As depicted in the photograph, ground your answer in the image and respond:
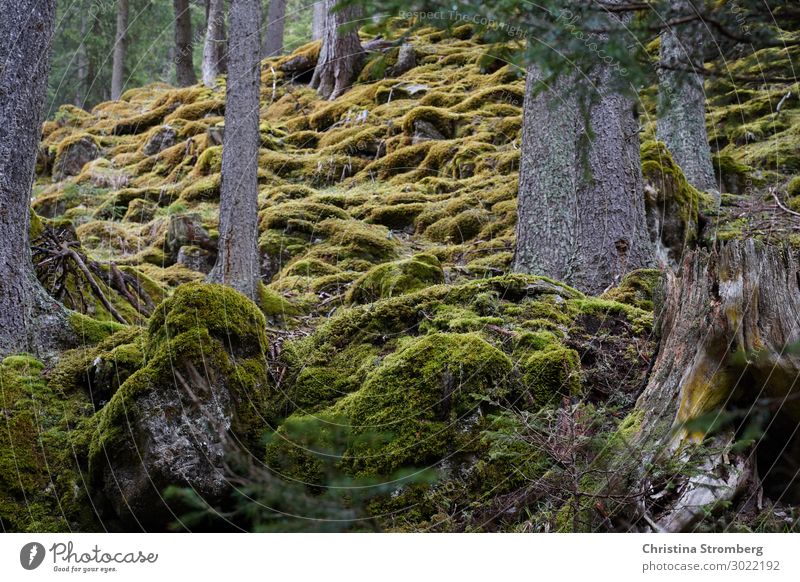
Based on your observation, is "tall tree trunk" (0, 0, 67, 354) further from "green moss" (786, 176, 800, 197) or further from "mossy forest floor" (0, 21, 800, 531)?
"green moss" (786, 176, 800, 197)

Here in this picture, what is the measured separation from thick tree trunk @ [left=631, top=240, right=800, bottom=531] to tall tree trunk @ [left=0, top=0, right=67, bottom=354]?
401 cm

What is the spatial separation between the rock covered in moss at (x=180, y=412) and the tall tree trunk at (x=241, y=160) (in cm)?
258

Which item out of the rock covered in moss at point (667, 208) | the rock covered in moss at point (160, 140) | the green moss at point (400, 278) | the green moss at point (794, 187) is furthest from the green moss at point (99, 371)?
the rock covered in moss at point (160, 140)

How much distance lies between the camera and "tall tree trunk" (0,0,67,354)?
4.23 m

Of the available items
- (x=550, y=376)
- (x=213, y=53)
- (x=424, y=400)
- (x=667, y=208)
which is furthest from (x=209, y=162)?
(x=550, y=376)

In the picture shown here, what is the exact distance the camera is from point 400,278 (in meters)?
5.62

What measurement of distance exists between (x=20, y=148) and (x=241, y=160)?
9.41 ft

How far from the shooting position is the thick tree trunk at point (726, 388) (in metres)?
2.86

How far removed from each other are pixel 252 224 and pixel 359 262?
1.73m

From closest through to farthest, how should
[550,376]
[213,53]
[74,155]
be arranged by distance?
[550,376] → [74,155] → [213,53]

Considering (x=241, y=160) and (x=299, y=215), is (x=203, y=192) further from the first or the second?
(x=241, y=160)

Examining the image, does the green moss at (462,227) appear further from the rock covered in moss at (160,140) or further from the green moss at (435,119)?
→ the rock covered in moss at (160,140)

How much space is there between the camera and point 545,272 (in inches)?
253
